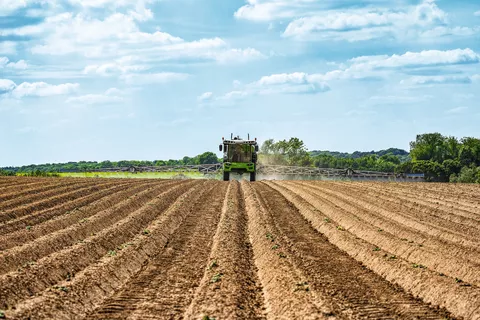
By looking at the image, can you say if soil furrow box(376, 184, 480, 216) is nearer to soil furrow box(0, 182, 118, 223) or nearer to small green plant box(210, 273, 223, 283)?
small green plant box(210, 273, 223, 283)

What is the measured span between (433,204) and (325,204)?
194 inches

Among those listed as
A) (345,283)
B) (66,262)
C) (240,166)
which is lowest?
(345,283)

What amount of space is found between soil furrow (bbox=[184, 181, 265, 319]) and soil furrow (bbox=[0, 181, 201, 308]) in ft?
8.57

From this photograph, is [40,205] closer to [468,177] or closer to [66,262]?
[66,262]

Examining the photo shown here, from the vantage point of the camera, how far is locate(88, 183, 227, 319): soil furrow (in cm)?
1015

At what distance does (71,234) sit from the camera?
57.2 feet

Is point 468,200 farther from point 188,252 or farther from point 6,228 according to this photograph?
point 6,228

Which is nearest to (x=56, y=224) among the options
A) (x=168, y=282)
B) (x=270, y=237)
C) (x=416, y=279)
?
(x=270, y=237)

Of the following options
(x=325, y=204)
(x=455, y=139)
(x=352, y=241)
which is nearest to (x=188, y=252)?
(x=352, y=241)

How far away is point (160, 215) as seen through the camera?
22.7m

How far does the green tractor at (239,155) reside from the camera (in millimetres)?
44969

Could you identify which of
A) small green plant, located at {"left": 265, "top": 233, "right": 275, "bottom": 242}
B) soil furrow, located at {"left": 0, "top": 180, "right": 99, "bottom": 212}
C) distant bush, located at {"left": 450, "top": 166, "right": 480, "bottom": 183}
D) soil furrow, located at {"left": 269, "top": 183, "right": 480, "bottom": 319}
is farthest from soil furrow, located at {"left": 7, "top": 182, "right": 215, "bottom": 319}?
distant bush, located at {"left": 450, "top": 166, "right": 480, "bottom": 183}

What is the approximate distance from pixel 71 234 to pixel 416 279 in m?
9.26

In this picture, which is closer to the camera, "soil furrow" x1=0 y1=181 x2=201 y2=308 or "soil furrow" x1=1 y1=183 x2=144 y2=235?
"soil furrow" x1=0 y1=181 x2=201 y2=308
